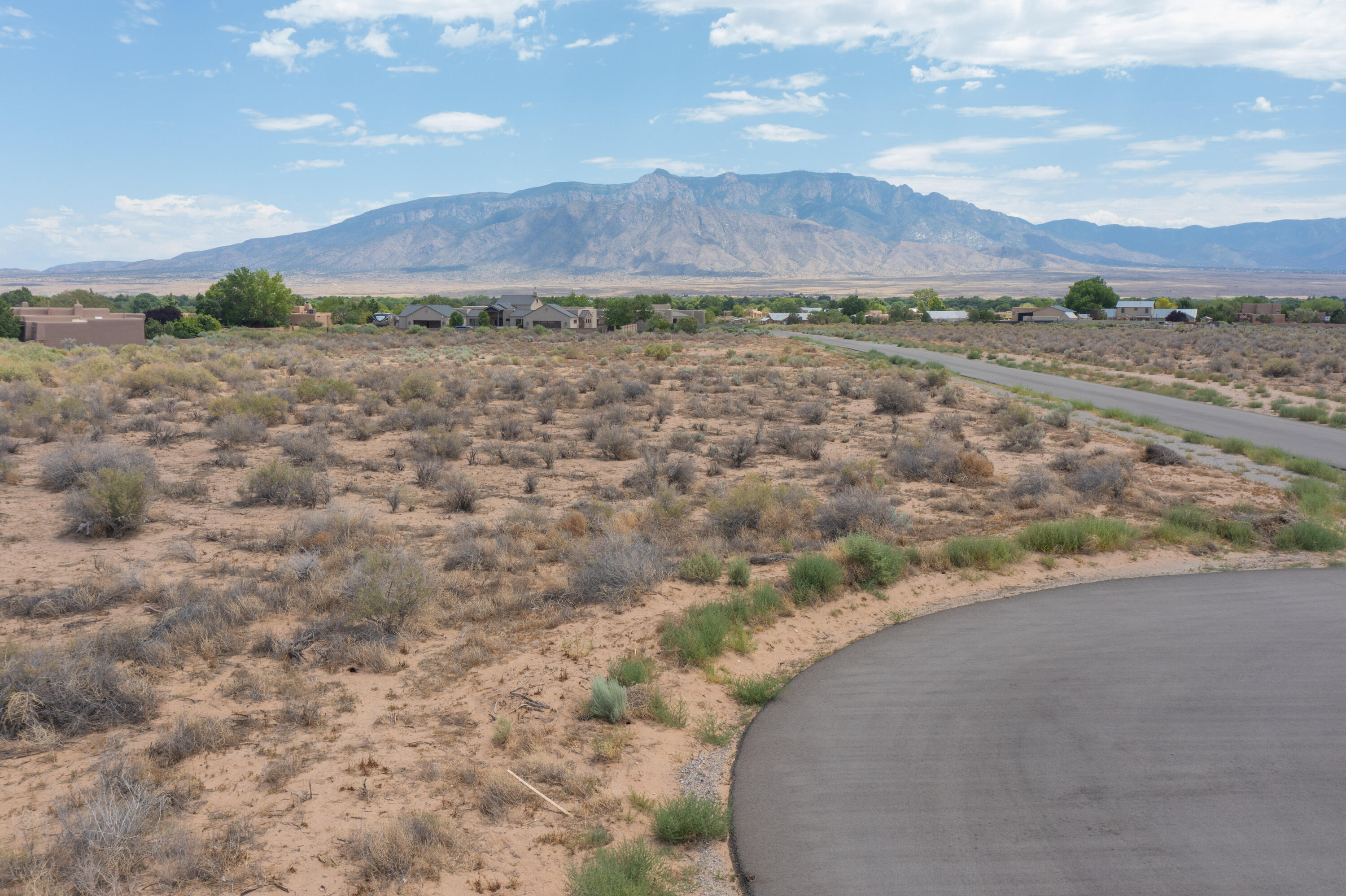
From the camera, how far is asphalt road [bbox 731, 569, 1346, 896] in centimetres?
489

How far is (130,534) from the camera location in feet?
40.1

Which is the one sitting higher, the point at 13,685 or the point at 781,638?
the point at 13,685

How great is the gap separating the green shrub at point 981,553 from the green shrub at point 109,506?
13.1 metres

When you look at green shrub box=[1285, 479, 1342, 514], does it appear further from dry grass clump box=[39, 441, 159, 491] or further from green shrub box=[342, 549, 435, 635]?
dry grass clump box=[39, 441, 159, 491]

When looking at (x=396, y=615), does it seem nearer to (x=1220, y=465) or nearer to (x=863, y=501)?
(x=863, y=501)

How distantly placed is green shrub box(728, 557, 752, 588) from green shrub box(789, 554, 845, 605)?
23.0 inches

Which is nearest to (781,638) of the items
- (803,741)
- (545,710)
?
(803,741)

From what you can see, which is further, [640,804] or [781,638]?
[781,638]

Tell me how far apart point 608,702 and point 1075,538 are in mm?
8569

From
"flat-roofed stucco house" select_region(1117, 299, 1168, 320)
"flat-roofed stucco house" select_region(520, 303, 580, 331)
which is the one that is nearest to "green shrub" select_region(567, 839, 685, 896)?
"flat-roofed stucco house" select_region(520, 303, 580, 331)

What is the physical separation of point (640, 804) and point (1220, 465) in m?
18.1

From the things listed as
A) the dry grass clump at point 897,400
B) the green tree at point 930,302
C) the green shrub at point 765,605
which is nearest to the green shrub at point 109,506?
the green shrub at point 765,605

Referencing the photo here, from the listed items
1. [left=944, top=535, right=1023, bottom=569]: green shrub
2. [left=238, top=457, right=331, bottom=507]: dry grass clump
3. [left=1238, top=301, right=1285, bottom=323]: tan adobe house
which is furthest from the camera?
[left=1238, top=301, right=1285, bottom=323]: tan adobe house

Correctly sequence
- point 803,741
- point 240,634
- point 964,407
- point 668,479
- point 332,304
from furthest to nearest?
point 332,304
point 964,407
point 668,479
point 240,634
point 803,741
